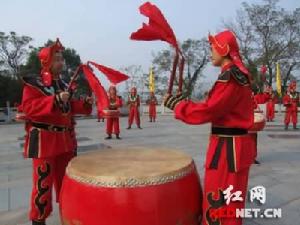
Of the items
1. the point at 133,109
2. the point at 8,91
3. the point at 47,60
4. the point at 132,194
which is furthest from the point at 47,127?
the point at 8,91

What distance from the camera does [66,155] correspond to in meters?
3.38

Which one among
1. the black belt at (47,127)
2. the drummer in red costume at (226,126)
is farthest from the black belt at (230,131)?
the black belt at (47,127)

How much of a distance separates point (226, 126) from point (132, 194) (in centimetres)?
71

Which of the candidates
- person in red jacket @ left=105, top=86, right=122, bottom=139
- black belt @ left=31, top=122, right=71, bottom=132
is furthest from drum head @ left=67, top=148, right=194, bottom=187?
person in red jacket @ left=105, top=86, right=122, bottom=139

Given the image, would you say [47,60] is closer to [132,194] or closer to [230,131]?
[132,194]

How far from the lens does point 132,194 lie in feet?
7.72

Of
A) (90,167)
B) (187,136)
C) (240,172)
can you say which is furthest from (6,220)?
(187,136)

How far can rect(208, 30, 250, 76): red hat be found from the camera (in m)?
2.44

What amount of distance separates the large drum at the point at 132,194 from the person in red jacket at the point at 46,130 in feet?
1.93

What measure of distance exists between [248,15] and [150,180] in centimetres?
2851

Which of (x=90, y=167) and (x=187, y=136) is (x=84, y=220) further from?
(x=187, y=136)

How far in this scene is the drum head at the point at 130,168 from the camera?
2393mm

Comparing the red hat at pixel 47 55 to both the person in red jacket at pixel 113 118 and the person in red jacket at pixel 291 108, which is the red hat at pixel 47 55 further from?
the person in red jacket at pixel 291 108

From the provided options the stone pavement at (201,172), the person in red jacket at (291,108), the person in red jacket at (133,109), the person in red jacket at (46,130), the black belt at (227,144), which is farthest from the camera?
the person in red jacket at (133,109)
